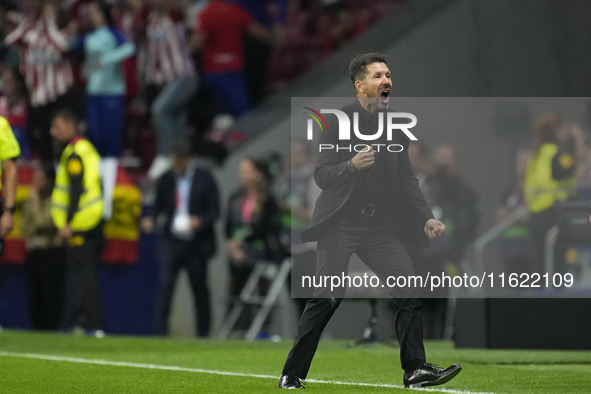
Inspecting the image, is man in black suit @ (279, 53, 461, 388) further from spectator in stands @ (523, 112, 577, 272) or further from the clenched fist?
spectator in stands @ (523, 112, 577, 272)

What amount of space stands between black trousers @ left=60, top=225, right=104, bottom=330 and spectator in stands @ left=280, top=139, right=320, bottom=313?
3254 mm

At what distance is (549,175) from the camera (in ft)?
34.6

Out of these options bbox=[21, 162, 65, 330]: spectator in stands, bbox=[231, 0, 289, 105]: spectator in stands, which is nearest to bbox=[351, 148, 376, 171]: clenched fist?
bbox=[21, 162, 65, 330]: spectator in stands

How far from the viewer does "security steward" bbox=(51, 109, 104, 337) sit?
1241 cm

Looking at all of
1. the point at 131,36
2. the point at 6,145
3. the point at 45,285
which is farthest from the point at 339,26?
the point at 6,145

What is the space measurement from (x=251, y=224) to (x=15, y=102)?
4.23 meters

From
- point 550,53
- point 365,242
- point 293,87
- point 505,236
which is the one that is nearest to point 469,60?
point 550,53

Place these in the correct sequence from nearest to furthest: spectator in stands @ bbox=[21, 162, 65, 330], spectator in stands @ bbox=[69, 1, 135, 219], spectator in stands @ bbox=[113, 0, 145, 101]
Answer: spectator in stands @ bbox=[21, 162, 65, 330]
spectator in stands @ bbox=[69, 1, 135, 219]
spectator in stands @ bbox=[113, 0, 145, 101]

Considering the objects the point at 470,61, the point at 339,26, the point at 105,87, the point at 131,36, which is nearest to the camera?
the point at 105,87

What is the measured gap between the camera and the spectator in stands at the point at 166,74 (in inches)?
578

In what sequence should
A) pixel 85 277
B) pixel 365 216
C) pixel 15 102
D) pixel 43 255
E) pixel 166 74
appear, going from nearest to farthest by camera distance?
pixel 365 216
pixel 85 277
pixel 43 255
pixel 15 102
pixel 166 74

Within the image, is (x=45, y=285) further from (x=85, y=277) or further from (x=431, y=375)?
(x=431, y=375)

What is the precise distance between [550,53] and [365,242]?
354 inches

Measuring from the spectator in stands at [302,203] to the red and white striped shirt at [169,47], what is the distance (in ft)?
17.6
